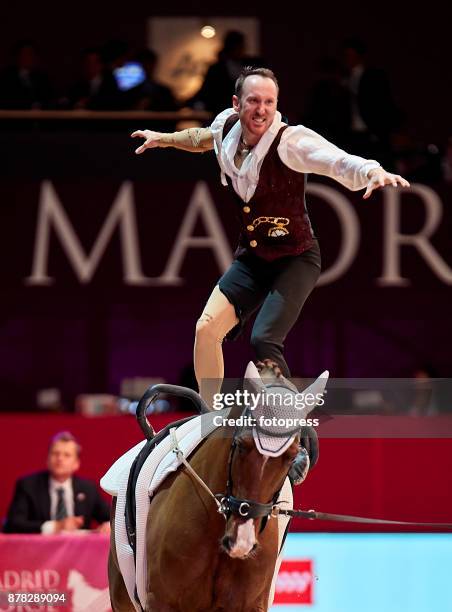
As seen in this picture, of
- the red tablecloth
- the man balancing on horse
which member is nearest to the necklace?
the man balancing on horse

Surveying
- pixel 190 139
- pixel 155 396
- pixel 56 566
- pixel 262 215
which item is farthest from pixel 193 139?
pixel 56 566

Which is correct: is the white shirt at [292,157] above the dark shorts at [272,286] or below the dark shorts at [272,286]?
above

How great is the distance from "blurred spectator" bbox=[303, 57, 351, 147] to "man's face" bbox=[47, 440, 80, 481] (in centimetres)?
346

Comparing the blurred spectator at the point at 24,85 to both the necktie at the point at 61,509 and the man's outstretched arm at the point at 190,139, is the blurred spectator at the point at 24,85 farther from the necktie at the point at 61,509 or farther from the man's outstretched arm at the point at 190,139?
the man's outstretched arm at the point at 190,139

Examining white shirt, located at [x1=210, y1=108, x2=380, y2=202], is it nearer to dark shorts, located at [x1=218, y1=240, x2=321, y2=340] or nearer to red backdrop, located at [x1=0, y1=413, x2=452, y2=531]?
dark shorts, located at [x1=218, y1=240, x2=321, y2=340]

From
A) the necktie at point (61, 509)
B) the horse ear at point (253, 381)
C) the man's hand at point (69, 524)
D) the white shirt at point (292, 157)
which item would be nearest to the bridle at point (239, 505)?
the horse ear at point (253, 381)

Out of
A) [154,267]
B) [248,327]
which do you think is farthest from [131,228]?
[248,327]

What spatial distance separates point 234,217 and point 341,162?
19.5ft

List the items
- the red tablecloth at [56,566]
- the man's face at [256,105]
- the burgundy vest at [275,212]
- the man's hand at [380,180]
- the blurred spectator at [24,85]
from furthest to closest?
the blurred spectator at [24,85]
the red tablecloth at [56,566]
the burgundy vest at [275,212]
the man's face at [256,105]
the man's hand at [380,180]

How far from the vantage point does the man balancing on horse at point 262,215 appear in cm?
478

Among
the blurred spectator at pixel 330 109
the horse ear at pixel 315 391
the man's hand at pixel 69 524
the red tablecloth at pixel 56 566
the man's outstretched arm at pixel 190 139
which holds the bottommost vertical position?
the red tablecloth at pixel 56 566

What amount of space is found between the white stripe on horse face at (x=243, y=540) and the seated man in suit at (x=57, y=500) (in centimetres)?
364

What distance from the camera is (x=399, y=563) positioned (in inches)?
319

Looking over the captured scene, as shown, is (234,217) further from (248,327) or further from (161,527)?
(161,527)
